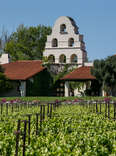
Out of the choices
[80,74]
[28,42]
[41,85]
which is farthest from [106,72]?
[28,42]

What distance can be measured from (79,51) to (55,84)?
13.2 ft

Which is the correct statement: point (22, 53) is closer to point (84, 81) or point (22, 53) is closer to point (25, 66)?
point (25, 66)

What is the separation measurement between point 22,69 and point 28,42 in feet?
52.8

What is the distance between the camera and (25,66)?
3406 centimetres

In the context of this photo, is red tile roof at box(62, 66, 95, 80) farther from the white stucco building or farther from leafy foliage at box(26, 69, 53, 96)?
leafy foliage at box(26, 69, 53, 96)

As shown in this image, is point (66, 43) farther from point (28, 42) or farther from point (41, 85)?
point (28, 42)

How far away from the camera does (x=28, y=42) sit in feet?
160

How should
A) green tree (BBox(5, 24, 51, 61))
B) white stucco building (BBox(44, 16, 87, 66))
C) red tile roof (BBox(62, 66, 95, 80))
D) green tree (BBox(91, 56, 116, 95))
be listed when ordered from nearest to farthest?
1. green tree (BBox(91, 56, 116, 95))
2. red tile roof (BBox(62, 66, 95, 80))
3. white stucco building (BBox(44, 16, 87, 66))
4. green tree (BBox(5, 24, 51, 61))

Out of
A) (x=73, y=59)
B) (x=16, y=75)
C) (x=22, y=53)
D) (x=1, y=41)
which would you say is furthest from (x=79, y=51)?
(x=1, y=41)

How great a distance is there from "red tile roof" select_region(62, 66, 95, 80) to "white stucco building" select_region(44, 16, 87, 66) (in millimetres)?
826

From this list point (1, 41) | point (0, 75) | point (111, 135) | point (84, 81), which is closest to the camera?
point (111, 135)

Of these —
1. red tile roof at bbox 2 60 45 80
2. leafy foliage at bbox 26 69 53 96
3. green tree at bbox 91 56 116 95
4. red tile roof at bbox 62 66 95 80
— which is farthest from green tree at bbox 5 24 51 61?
green tree at bbox 91 56 116 95

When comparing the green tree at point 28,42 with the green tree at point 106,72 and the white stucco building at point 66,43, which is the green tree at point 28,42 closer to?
the white stucco building at point 66,43

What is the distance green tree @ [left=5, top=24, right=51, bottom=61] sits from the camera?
46344 millimetres
